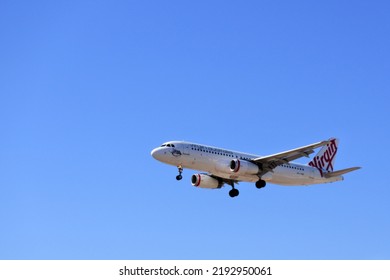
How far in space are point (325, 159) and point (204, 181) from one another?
13369 mm

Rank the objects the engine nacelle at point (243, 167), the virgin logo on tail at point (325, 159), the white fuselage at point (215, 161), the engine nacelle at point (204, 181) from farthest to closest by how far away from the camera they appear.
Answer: the virgin logo on tail at point (325, 159) → the engine nacelle at point (204, 181) → the engine nacelle at point (243, 167) → the white fuselage at point (215, 161)

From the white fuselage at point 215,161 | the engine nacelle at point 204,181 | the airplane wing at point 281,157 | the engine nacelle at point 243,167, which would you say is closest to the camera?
the white fuselage at point 215,161

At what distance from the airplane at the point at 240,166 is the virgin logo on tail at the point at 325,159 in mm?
126

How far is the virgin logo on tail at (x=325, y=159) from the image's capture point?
70619 millimetres

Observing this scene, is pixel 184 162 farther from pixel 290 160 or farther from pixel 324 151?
pixel 324 151

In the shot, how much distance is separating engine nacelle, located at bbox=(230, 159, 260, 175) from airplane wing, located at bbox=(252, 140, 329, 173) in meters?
0.99

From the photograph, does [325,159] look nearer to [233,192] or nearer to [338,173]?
[338,173]

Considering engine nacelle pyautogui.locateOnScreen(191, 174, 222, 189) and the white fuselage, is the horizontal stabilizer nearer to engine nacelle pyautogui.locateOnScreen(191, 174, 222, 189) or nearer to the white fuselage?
the white fuselage

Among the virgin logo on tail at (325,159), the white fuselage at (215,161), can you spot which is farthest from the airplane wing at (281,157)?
the virgin logo on tail at (325,159)

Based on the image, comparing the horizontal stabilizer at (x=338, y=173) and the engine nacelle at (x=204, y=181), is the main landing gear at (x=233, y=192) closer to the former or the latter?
the engine nacelle at (x=204, y=181)
